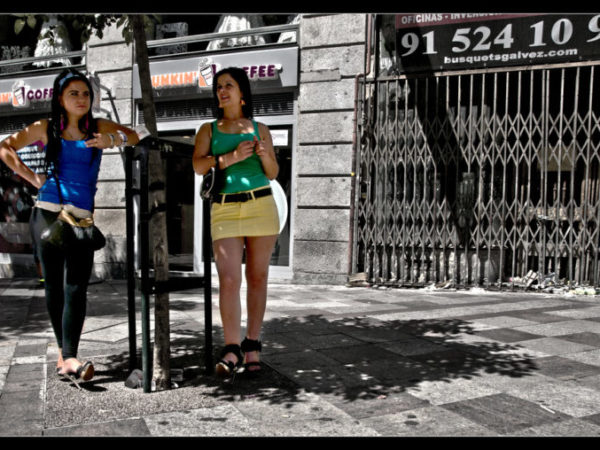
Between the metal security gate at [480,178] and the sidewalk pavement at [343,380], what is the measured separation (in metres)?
2.12

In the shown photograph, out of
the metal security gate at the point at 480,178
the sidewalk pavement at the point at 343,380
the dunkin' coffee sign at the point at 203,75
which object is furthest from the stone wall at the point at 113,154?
the metal security gate at the point at 480,178

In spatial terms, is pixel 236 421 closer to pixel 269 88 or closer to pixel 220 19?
pixel 269 88

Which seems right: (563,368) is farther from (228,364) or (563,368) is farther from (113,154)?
(113,154)

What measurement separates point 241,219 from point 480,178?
19.4 ft

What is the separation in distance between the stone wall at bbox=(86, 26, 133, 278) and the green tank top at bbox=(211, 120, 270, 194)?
752 cm

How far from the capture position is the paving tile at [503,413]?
3.01 meters

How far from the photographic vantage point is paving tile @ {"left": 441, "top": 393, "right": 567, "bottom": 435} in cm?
301

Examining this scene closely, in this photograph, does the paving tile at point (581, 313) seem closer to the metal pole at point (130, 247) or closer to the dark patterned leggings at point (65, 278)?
the metal pole at point (130, 247)

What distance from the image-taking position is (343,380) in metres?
3.77

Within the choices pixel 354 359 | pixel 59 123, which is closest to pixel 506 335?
pixel 354 359

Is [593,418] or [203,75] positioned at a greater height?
[203,75]
